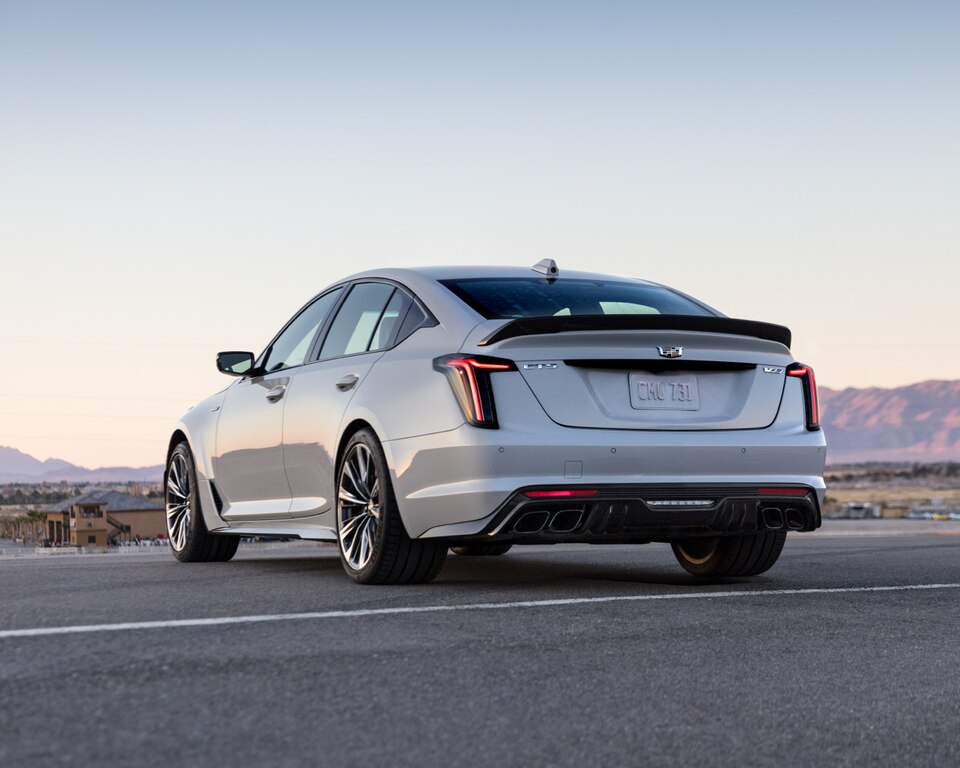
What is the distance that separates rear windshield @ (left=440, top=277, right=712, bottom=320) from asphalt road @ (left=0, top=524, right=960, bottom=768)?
144cm

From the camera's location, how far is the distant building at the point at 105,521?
1049 centimetres

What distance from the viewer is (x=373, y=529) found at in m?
6.80

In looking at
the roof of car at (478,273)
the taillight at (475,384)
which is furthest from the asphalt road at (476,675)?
the roof of car at (478,273)

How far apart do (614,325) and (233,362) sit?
326cm

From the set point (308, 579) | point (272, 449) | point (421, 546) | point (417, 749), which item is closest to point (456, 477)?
point (421, 546)

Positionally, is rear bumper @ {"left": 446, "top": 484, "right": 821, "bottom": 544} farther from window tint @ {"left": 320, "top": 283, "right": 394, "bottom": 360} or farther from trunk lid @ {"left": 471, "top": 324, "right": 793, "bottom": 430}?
window tint @ {"left": 320, "top": 283, "right": 394, "bottom": 360}

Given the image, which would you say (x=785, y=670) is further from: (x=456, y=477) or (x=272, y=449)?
(x=272, y=449)

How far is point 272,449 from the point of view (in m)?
7.95

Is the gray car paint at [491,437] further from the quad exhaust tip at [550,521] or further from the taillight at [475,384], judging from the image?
the quad exhaust tip at [550,521]

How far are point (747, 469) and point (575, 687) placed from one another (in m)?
2.75

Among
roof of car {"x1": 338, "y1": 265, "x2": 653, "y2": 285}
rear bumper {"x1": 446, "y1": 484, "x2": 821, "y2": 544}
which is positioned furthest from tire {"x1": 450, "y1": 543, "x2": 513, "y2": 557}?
rear bumper {"x1": 446, "y1": 484, "x2": 821, "y2": 544}

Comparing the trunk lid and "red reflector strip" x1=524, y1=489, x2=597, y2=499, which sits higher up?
the trunk lid

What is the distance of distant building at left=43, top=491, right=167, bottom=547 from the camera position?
34.4ft

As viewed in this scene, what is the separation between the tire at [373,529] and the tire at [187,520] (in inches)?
85.0
